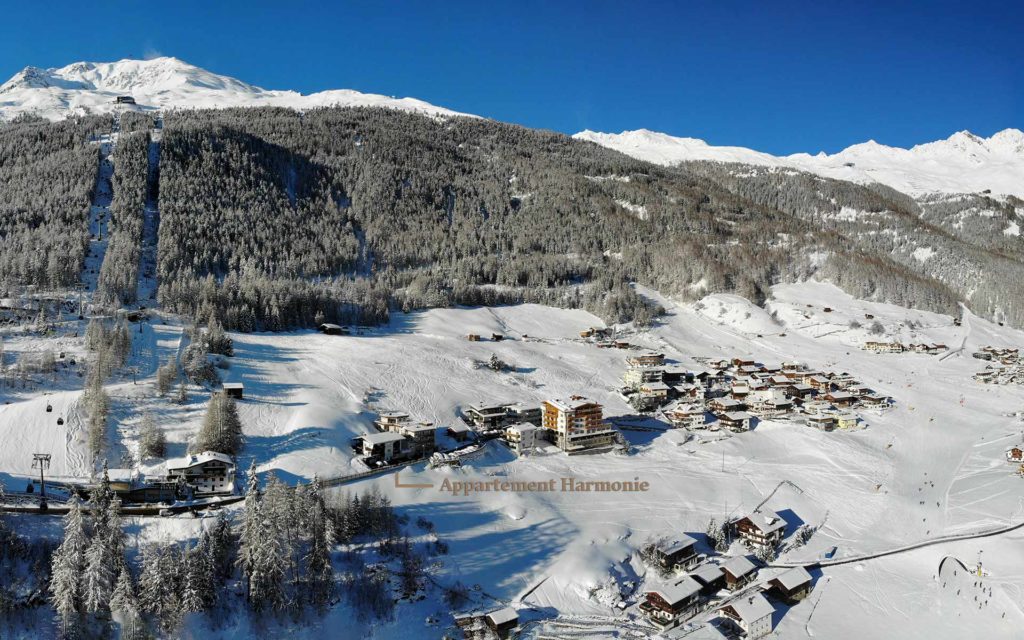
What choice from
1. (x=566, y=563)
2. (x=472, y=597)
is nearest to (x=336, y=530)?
(x=472, y=597)

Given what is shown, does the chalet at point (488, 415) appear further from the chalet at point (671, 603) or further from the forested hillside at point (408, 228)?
the forested hillside at point (408, 228)

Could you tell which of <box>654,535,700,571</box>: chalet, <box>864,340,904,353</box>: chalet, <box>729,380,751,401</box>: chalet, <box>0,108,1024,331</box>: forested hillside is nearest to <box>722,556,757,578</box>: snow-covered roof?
<box>654,535,700,571</box>: chalet

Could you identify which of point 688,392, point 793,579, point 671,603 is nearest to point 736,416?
point 688,392

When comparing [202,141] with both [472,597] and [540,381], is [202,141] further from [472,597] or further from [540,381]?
[472,597]

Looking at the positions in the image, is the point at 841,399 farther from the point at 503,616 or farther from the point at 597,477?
the point at 503,616

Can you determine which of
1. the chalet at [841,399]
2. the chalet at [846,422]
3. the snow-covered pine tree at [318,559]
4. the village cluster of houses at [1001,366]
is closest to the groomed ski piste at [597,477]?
the snow-covered pine tree at [318,559]

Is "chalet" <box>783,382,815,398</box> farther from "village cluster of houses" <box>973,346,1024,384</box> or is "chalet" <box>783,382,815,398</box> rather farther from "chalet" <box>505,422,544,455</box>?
"chalet" <box>505,422,544,455</box>
